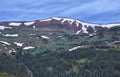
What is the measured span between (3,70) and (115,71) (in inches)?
2504

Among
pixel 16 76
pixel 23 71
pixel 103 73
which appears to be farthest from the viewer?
pixel 103 73

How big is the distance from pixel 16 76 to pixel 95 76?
160 ft

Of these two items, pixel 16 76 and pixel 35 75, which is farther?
pixel 35 75

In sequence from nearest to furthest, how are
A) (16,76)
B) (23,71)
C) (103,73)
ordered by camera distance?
(16,76) < (23,71) < (103,73)

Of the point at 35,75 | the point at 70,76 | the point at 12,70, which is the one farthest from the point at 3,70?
the point at 70,76

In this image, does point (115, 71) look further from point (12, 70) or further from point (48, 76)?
point (12, 70)

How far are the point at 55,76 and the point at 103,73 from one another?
91.6ft

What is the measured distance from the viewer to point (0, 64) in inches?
7525

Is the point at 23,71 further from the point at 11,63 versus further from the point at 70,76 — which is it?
the point at 70,76

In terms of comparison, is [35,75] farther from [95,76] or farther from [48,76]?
[95,76]

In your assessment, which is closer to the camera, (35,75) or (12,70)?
(12,70)

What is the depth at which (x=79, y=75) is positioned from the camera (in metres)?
199

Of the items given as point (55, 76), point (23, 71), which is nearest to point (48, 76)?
point (55, 76)

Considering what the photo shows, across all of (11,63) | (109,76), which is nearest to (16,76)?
(11,63)
